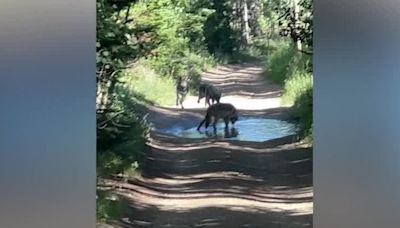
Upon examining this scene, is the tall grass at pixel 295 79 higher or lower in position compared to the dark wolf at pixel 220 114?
higher

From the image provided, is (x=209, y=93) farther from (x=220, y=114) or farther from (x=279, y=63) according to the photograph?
(x=279, y=63)

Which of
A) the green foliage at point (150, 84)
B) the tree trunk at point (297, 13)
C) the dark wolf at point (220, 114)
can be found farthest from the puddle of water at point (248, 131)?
the tree trunk at point (297, 13)

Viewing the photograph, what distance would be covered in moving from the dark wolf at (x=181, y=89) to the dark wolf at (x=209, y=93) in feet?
0.18

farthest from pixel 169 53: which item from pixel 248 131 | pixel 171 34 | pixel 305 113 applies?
pixel 305 113

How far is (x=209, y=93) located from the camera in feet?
7.60

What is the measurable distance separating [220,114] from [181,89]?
17cm

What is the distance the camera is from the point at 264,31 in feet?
7.73

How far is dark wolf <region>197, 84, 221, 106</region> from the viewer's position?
2.31 m

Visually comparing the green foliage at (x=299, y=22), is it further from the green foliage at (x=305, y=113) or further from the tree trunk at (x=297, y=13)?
the green foliage at (x=305, y=113)

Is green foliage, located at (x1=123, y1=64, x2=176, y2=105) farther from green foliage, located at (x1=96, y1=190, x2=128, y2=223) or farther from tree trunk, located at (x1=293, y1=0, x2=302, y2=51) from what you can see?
tree trunk, located at (x1=293, y1=0, x2=302, y2=51)

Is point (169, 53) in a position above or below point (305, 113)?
above

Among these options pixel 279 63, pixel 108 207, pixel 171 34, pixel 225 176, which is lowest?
pixel 108 207

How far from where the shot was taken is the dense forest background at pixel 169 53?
2.29 metres
